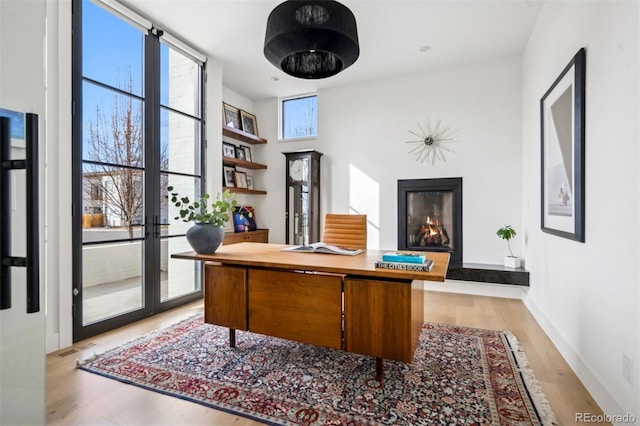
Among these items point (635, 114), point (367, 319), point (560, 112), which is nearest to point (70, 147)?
point (367, 319)

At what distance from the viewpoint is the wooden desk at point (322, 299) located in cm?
175

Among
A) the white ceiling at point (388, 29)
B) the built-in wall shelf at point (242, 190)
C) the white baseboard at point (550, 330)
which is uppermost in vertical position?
the white ceiling at point (388, 29)

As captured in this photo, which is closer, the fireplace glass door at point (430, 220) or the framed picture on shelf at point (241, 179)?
the fireplace glass door at point (430, 220)

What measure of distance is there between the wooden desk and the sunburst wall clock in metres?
2.55

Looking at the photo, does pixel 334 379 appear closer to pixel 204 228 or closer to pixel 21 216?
pixel 204 228

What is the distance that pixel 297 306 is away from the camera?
200cm

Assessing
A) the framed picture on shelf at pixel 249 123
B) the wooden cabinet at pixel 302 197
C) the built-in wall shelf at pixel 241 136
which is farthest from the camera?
the framed picture on shelf at pixel 249 123

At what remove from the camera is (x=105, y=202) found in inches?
112

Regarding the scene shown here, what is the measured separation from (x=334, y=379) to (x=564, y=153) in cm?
229

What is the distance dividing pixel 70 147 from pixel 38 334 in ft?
6.26

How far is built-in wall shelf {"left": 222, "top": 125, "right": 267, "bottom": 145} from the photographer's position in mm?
4576

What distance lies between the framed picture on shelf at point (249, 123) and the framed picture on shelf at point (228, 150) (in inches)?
17.0

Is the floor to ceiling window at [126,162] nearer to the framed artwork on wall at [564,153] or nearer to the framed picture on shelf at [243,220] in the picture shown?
the framed picture on shelf at [243,220]

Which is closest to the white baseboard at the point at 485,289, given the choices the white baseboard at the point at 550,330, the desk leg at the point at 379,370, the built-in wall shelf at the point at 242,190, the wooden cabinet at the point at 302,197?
the white baseboard at the point at 550,330
